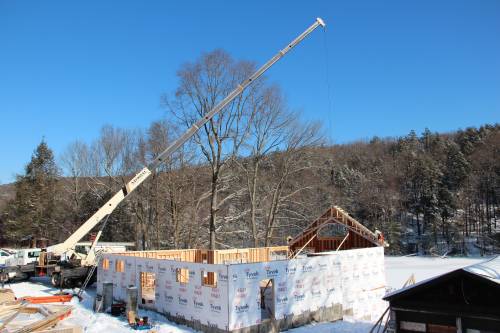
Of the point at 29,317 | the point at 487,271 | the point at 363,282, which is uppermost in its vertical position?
the point at 487,271

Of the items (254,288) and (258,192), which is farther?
(258,192)

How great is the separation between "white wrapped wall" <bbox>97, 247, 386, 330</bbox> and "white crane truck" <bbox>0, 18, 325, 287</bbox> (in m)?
2.78

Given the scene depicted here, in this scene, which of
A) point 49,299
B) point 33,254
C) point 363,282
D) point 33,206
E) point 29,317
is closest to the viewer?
point 29,317

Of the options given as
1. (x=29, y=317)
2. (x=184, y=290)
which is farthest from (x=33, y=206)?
(x=184, y=290)

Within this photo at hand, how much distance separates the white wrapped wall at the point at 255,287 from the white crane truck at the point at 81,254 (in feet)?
9.11

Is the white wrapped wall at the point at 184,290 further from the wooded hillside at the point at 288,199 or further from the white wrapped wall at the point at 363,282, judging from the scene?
the wooded hillside at the point at 288,199

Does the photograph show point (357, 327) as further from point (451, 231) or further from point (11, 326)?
point (451, 231)

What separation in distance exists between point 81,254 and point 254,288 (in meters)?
14.6

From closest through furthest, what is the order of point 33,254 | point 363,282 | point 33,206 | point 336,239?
point 363,282 < point 336,239 < point 33,254 < point 33,206

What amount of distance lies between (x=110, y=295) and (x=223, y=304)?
610 centimetres

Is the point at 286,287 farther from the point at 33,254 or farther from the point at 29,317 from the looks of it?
the point at 33,254

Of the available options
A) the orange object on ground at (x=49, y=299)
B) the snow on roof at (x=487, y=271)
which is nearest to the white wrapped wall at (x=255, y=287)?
the orange object on ground at (x=49, y=299)

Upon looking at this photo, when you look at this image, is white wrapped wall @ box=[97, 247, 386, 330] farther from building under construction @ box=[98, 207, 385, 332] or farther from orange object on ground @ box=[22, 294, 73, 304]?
orange object on ground @ box=[22, 294, 73, 304]

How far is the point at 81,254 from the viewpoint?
25188 mm
